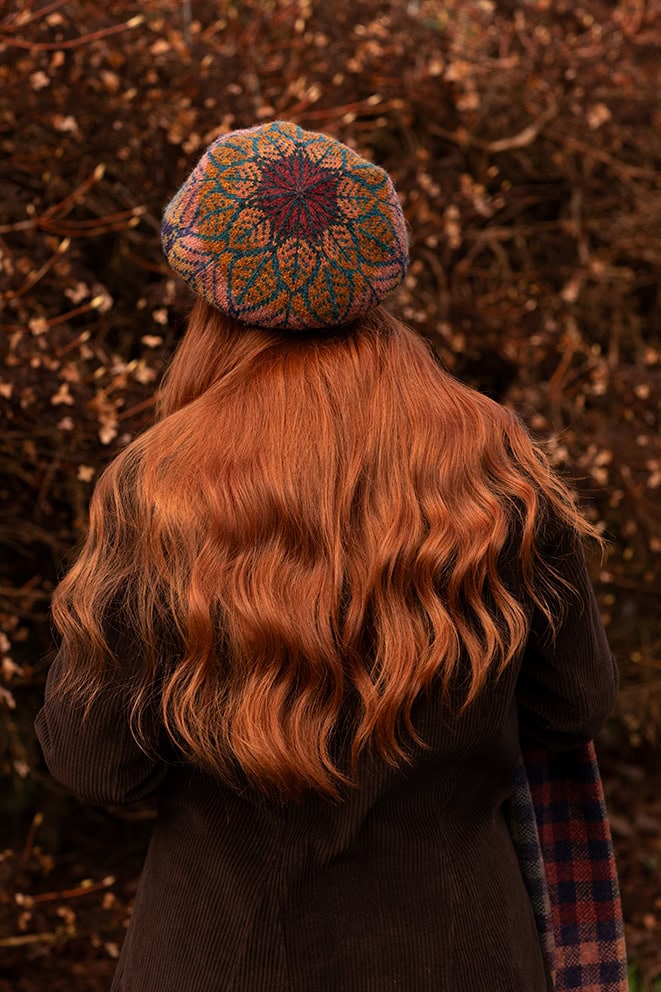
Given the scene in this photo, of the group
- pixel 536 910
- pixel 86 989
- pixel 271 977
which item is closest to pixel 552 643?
pixel 536 910

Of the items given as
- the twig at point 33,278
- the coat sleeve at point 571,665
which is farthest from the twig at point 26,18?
the coat sleeve at point 571,665

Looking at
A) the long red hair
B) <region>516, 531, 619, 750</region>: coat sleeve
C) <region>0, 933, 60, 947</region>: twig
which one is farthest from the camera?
<region>0, 933, 60, 947</region>: twig

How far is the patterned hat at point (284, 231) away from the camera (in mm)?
1348

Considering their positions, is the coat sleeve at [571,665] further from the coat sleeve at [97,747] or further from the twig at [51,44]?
the twig at [51,44]

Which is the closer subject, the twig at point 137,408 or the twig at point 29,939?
the twig at point 137,408

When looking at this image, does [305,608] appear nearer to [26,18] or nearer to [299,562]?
[299,562]

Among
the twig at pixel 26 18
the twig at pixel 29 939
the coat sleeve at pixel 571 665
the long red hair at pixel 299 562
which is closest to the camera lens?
the long red hair at pixel 299 562

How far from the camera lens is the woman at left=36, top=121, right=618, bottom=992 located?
4.35 ft

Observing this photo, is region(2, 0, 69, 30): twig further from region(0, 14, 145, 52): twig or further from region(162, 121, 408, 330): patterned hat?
region(162, 121, 408, 330): patterned hat

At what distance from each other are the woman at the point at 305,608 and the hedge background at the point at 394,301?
3.70ft

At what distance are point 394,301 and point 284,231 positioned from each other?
5.93ft

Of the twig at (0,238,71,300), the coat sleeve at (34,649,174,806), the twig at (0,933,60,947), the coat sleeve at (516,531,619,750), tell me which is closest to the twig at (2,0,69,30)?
the twig at (0,238,71,300)

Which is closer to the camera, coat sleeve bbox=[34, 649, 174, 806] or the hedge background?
coat sleeve bbox=[34, 649, 174, 806]

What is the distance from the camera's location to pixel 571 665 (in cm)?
152
